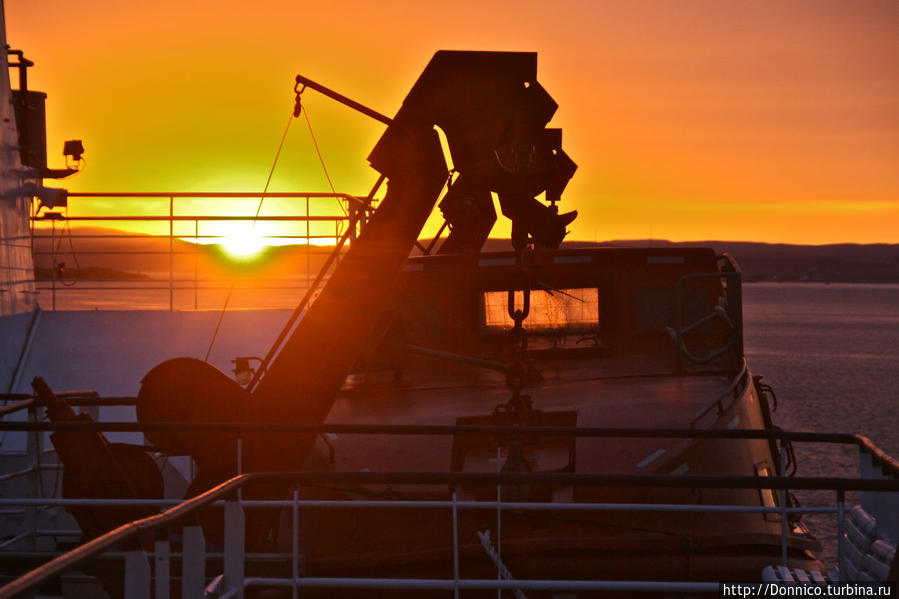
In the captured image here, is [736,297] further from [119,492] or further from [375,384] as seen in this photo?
[119,492]

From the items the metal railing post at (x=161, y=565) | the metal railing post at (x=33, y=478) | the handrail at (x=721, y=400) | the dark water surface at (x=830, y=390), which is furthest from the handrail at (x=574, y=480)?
the dark water surface at (x=830, y=390)

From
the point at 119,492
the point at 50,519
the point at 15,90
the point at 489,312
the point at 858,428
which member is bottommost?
the point at 858,428

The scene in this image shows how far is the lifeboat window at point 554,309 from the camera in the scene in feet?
40.9

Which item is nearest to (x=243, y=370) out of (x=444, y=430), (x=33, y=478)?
(x=33, y=478)

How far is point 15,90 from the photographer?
15078 mm

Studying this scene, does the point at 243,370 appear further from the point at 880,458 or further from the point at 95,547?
the point at 95,547

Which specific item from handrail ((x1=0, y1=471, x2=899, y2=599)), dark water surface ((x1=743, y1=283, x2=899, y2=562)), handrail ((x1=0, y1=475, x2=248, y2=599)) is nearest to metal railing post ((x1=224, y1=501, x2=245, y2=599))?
handrail ((x1=0, y1=471, x2=899, y2=599))

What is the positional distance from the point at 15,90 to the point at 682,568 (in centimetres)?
1242

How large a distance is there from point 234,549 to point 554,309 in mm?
8561

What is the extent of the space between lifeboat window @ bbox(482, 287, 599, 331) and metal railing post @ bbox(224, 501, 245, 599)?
26.9ft

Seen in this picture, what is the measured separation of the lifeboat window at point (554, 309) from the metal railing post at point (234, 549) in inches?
323

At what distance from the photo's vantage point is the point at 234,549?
4.38 meters

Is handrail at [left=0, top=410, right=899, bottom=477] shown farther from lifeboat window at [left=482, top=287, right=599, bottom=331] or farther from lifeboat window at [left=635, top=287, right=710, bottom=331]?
lifeboat window at [left=482, top=287, right=599, bottom=331]

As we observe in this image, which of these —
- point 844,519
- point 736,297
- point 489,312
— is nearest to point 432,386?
point 489,312
